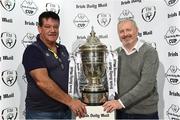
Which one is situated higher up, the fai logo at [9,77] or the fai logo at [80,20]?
the fai logo at [80,20]

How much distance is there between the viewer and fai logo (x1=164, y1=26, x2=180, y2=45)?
8.70 feet

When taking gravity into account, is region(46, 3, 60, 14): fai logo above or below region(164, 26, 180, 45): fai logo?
above

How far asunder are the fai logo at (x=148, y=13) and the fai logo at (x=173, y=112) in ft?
2.84

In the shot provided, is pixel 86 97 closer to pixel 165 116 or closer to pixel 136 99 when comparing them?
pixel 136 99

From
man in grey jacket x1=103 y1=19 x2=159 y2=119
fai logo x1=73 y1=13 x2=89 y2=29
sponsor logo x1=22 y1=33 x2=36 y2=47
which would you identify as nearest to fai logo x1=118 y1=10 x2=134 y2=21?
fai logo x1=73 y1=13 x2=89 y2=29

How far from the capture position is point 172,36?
271cm

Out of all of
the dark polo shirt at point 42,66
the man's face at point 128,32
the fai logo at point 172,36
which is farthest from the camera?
the fai logo at point 172,36

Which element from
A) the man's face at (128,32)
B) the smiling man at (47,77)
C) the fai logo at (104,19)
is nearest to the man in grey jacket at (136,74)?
the man's face at (128,32)

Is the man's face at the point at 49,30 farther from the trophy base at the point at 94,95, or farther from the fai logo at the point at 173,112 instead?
the fai logo at the point at 173,112

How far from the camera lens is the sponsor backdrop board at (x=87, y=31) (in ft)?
8.34

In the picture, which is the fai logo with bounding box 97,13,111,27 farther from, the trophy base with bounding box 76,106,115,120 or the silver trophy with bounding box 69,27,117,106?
the trophy base with bounding box 76,106,115,120

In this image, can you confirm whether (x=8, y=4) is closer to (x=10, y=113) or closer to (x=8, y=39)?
(x=8, y=39)

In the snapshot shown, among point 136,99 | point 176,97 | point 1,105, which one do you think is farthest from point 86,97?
point 176,97

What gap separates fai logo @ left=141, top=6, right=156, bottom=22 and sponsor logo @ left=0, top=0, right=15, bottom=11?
1249 millimetres
